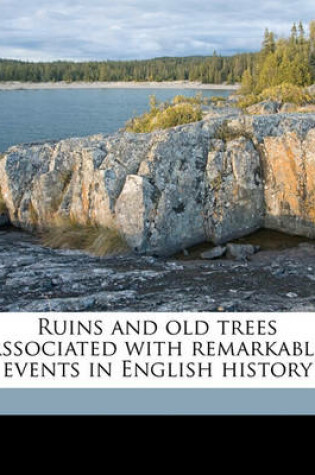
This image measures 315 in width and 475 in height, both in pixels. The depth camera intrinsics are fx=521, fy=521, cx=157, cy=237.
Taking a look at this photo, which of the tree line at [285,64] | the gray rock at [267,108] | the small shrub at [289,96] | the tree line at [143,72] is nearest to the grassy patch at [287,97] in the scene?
the small shrub at [289,96]

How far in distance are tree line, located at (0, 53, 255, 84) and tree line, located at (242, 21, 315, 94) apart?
37.0 m

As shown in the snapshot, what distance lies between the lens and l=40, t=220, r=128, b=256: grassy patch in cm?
970

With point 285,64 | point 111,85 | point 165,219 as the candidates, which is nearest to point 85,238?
point 165,219

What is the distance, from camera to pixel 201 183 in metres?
10.2

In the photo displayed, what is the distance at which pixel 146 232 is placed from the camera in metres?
9.64

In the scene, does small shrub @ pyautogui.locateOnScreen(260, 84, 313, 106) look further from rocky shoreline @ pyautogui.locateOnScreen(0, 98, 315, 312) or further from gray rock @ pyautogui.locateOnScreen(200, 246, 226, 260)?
gray rock @ pyautogui.locateOnScreen(200, 246, 226, 260)

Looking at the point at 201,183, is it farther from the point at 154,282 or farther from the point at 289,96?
the point at 289,96

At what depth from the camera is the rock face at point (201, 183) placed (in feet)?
32.2

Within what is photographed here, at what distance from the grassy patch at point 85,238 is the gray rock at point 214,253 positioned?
146cm

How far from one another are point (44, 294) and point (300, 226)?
17.7ft

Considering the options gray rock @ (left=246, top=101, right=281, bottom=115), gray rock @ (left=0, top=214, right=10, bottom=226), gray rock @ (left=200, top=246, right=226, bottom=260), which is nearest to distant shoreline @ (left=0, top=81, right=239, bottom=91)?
gray rock @ (left=246, top=101, right=281, bottom=115)

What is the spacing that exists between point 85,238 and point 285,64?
51.2 metres

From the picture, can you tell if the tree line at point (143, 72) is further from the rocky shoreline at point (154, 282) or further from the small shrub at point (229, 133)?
the rocky shoreline at point (154, 282)

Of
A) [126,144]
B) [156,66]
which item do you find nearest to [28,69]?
[156,66]
